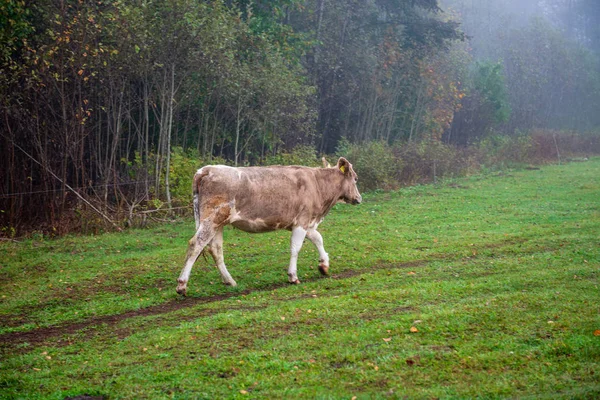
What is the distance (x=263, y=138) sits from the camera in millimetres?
27016

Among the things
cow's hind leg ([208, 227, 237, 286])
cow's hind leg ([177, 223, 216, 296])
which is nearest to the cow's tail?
cow's hind leg ([177, 223, 216, 296])

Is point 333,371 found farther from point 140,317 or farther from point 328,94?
point 328,94

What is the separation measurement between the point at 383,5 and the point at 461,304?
3393 centimetres

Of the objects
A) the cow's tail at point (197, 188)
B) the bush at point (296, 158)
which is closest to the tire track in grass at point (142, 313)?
the cow's tail at point (197, 188)

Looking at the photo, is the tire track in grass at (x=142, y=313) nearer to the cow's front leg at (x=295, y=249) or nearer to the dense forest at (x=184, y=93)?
the cow's front leg at (x=295, y=249)

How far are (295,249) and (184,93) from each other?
12.1 metres

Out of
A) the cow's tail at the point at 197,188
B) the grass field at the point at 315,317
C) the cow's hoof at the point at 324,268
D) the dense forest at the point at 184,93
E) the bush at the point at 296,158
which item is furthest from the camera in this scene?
the bush at the point at 296,158

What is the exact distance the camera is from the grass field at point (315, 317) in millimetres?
6945

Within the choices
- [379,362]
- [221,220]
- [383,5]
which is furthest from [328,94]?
[379,362]

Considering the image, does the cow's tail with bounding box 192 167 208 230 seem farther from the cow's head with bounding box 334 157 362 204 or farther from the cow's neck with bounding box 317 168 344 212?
the cow's head with bounding box 334 157 362 204

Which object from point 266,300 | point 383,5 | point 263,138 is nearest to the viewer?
point 266,300

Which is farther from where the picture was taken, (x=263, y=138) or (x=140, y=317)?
(x=263, y=138)

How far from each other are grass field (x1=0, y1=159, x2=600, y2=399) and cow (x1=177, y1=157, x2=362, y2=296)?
723 millimetres

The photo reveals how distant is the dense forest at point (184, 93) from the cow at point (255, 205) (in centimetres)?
760
